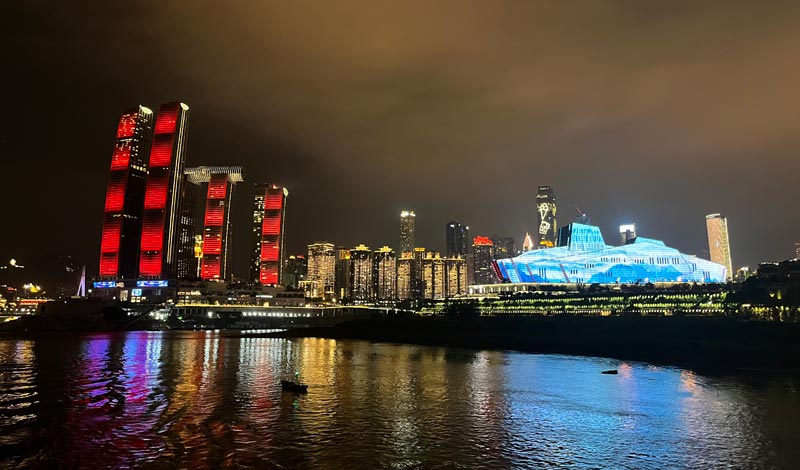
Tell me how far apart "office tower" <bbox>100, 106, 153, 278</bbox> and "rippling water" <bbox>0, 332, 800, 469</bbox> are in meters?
148

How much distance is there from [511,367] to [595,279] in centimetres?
13250

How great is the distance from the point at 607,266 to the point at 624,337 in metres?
94.8

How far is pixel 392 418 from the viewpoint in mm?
32188

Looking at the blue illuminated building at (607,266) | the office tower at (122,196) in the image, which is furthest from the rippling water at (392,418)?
the office tower at (122,196)

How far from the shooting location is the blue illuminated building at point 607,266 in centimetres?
17838

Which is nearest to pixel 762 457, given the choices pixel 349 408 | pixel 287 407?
pixel 349 408

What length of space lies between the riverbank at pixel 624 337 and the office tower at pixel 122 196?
3879 inches

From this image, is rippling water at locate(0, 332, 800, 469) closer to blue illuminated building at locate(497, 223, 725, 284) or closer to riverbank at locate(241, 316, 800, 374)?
riverbank at locate(241, 316, 800, 374)

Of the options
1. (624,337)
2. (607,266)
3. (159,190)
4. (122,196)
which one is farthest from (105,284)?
(607,266)

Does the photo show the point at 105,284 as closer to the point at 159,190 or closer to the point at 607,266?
the point at 159,190

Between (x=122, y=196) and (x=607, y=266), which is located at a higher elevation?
(x=122, y=196)

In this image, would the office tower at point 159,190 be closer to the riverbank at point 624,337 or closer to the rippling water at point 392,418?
the riverbank at point 624,337

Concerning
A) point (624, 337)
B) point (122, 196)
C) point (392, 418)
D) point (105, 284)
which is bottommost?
point (392, 418)

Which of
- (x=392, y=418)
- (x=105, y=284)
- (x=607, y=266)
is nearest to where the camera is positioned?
(x=392, y=418)
